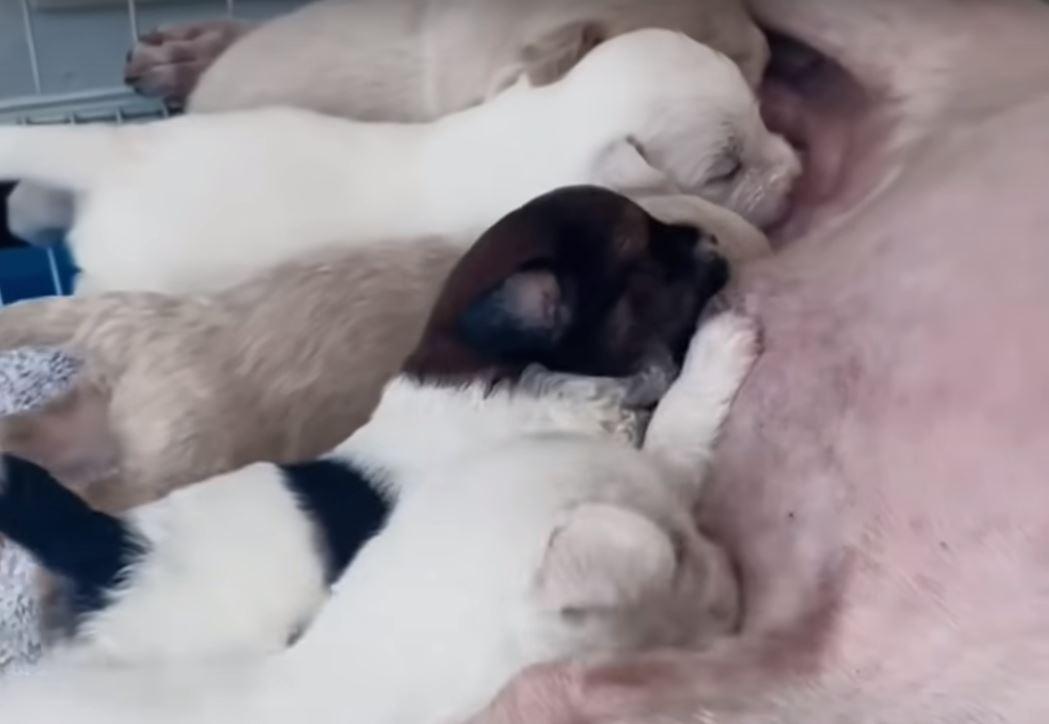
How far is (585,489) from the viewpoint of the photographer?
3.45ft

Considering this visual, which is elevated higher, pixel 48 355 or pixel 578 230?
pixel 578 230

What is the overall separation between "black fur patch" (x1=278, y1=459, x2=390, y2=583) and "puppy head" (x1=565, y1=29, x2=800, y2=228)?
1.26ft

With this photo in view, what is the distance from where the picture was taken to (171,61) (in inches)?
68.1

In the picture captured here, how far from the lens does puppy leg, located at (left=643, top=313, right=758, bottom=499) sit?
1174mm

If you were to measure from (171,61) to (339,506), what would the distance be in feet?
2.53

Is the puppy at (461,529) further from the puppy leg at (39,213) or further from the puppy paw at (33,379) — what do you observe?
the puppy leg at (39,213)

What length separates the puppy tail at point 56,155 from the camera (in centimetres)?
137

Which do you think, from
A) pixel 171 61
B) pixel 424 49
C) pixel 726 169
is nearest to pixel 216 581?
pixel 726 169

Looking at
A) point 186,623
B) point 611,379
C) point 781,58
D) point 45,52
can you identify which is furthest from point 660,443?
point 45,52

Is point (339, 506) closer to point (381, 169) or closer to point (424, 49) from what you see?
point (381, 169)

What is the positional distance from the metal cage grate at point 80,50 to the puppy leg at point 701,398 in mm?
763

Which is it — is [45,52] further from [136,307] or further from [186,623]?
[186,623]

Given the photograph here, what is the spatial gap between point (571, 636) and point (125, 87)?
100 cm

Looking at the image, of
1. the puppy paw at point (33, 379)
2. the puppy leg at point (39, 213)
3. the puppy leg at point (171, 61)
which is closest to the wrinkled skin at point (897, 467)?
the puppy paw at point (33, 379)
